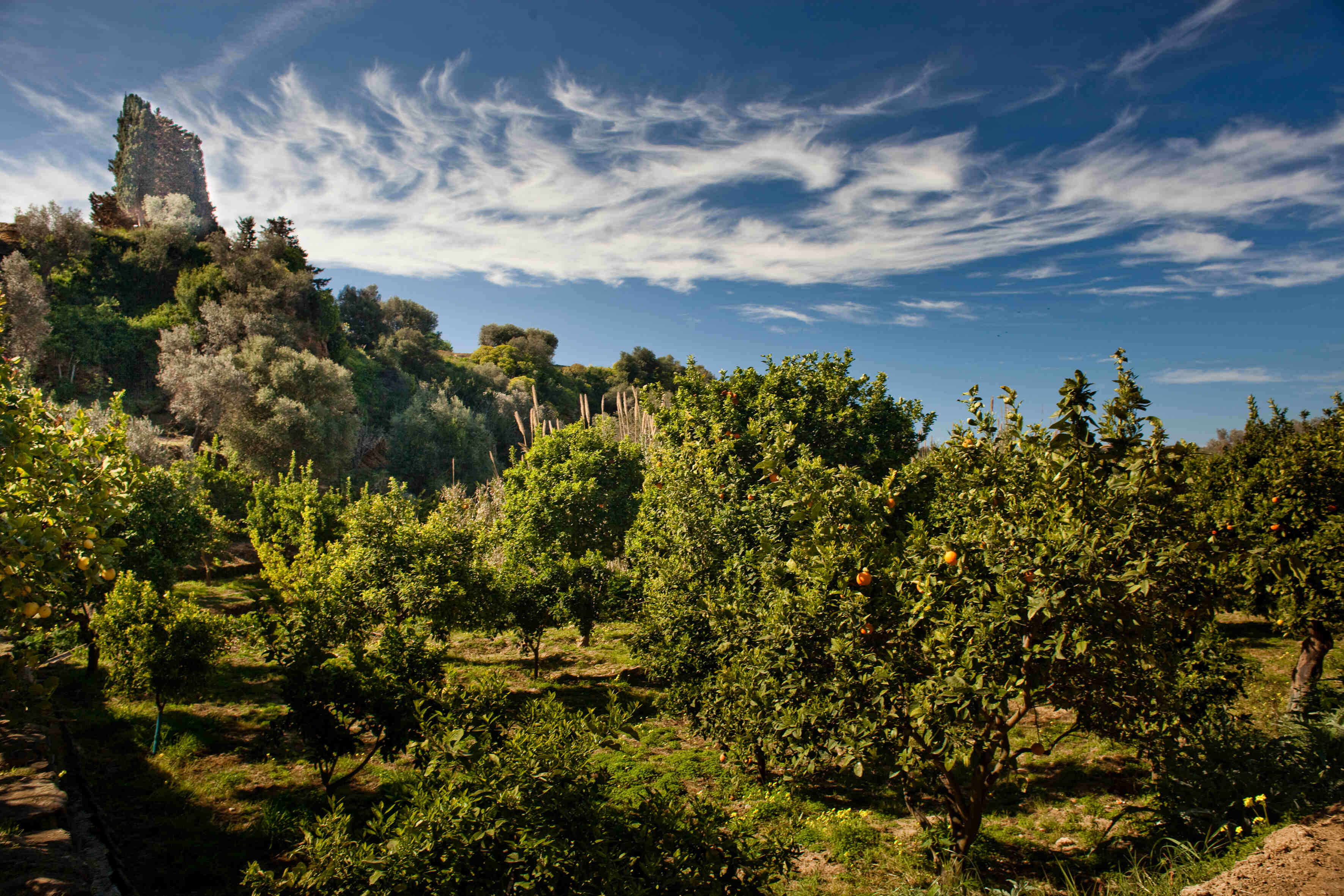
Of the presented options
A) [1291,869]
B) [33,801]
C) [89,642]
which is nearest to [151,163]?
[89,642]

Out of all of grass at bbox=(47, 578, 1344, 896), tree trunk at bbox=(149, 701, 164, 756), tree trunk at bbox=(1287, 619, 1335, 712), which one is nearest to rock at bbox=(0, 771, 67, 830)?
grass at bbox=(47, 578, 1344, 896)

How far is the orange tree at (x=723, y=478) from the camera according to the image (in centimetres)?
709

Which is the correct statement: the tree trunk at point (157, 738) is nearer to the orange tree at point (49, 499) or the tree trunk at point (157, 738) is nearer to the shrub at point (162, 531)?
the orange tree at point (49, 499)

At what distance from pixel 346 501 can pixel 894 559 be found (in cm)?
2135

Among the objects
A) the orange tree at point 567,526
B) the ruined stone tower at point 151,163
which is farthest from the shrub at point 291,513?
the ruined stone tower at point 151,163

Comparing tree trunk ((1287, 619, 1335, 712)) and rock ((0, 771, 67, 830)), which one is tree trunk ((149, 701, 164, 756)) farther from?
tree trunk ((1287, 619, 1335, 712))

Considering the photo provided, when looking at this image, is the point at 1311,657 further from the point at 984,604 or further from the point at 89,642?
the point at 89,642

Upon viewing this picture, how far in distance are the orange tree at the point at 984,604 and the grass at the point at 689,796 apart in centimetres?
88

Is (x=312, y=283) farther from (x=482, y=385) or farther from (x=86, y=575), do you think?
(x=86, y=575)

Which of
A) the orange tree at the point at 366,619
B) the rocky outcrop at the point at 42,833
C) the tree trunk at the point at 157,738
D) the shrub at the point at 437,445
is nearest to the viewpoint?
the rocky outcrop at the point at 42,833

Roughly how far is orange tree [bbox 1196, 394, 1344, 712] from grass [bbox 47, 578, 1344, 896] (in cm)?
139

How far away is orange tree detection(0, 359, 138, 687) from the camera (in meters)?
3.48

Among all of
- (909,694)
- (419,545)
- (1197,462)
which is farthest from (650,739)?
(1197,462)

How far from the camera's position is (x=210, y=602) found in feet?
48.3
